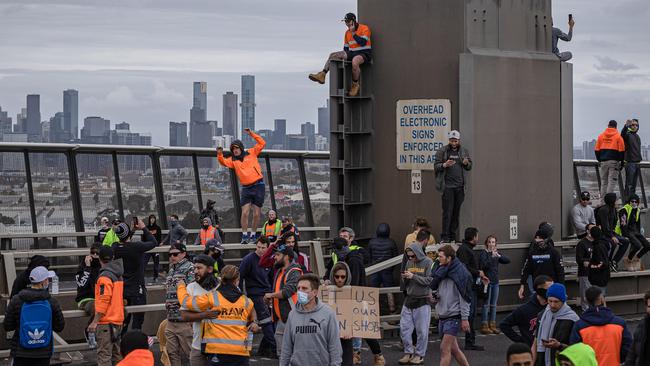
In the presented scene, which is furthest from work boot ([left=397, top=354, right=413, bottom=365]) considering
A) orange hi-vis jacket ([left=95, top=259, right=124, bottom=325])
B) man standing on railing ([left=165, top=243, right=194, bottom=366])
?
orange hi-vis jacket ([left=95, top=259, right=124, bottom=325])

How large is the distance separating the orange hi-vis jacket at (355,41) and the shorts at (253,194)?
3532mm

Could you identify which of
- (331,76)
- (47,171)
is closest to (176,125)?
(47,171)

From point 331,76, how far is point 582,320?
31.6 ft

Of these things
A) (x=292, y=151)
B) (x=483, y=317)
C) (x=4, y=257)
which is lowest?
(x=483, y=317)

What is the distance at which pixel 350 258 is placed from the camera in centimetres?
1566

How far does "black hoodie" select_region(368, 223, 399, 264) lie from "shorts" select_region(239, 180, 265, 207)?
11.0 feet

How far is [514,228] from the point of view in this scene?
65.7 ft

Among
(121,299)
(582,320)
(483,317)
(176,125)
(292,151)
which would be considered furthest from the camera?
(176,125)

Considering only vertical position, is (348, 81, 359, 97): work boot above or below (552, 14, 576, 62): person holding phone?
below

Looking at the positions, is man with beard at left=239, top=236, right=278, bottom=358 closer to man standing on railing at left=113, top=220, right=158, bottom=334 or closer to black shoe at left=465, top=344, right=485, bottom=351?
man standing on railing at left=113, top=220, right=158, bottom=334

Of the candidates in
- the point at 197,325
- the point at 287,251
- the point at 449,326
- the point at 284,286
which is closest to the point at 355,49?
the point at 287,251

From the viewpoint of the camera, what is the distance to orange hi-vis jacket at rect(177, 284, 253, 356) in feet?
38.1

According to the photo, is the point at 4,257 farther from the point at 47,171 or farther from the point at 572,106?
the point at 572,106

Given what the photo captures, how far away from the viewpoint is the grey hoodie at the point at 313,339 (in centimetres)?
1067
